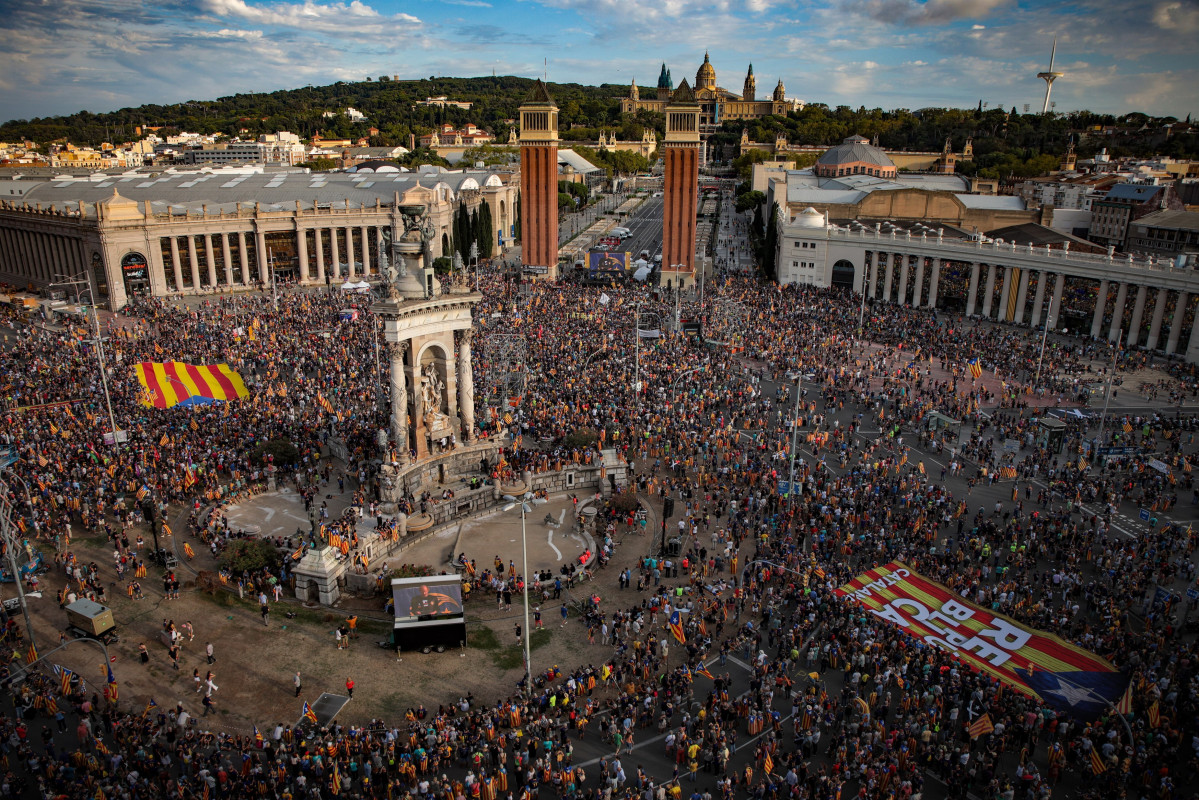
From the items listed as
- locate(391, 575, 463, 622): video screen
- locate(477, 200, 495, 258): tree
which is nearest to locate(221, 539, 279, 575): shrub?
locate(391, 575, 463, 622): video screen

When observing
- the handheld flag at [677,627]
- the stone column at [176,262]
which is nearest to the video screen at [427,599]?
the handheld flag at [677,627]

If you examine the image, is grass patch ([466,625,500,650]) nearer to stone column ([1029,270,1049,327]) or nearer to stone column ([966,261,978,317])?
stone column ([1029,270,1049,327])

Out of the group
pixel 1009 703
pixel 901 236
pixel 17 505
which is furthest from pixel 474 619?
pixel 901 236

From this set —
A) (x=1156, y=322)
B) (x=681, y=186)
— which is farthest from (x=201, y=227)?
(x=1156, y=322)

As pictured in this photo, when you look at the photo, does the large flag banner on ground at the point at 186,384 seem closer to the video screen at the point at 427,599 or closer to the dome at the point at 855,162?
the video screen at the point at 427,599

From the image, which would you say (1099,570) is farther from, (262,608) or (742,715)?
(262,608)

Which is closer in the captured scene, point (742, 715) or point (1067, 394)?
point (742, 715)
